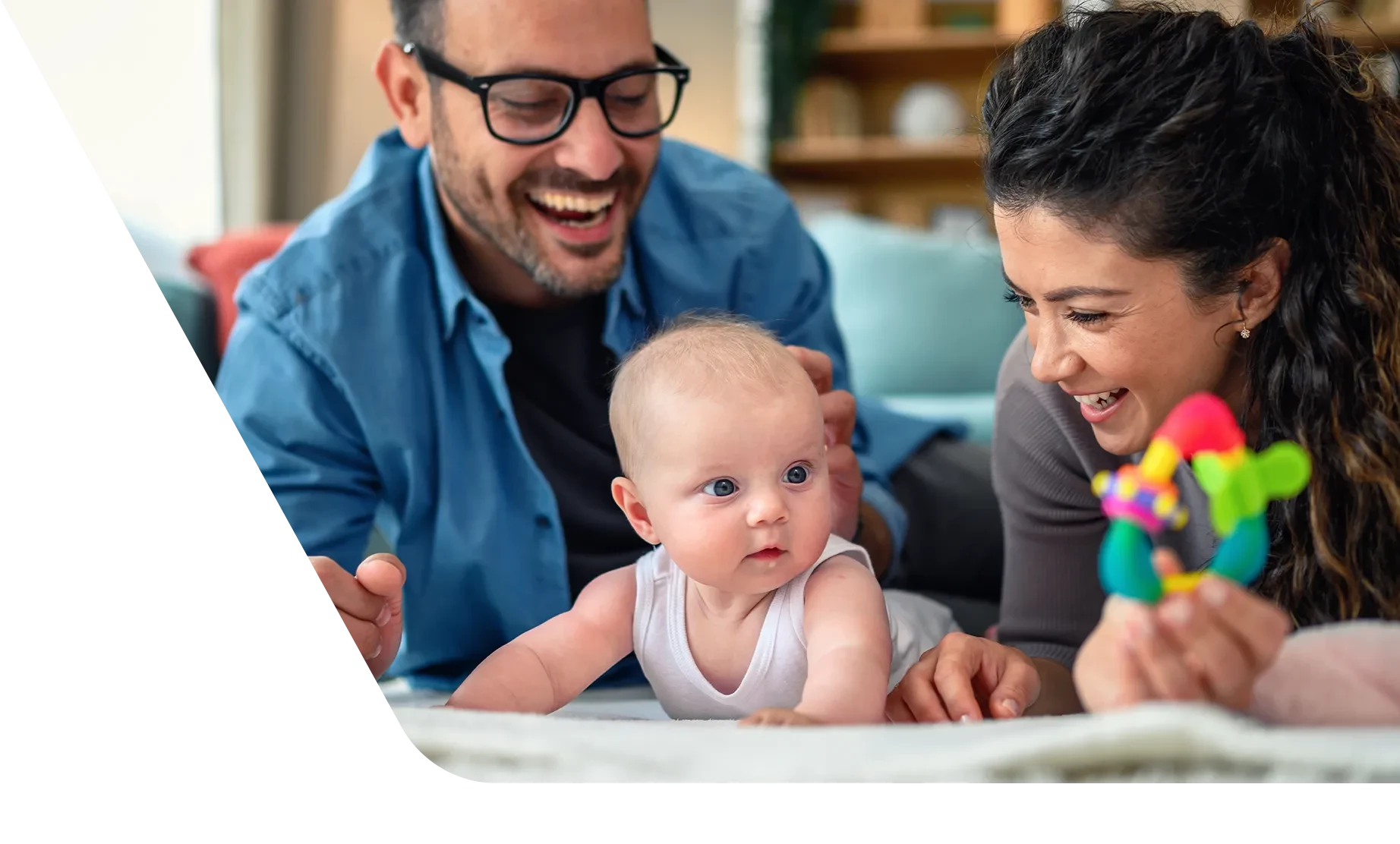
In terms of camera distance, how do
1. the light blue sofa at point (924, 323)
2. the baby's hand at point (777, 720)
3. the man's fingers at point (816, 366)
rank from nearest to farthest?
the baby's hand at point (777, 720) → the man's fingers at point (816, 366) → the light blue sofa at point (924, 323)

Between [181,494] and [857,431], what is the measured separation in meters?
1.13

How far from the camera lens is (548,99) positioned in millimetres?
1343

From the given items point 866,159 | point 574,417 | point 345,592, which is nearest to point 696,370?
point 345,592

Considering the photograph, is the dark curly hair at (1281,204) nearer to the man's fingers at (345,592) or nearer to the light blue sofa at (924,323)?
the man's fingers at (345,592)

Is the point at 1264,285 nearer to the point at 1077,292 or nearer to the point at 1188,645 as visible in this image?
the point at 1077,292

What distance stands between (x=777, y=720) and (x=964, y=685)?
177 millimetres

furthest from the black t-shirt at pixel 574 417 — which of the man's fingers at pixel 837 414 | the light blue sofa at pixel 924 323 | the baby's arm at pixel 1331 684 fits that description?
the light blue sofa at pixel 924 323

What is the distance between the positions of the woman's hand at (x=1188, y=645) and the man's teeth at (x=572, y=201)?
3.11ft

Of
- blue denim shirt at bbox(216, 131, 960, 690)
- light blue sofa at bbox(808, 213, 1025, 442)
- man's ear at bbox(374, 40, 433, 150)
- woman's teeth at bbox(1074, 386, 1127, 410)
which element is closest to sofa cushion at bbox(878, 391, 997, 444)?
light blue sofa at bbox(808, 213, 1025, 442)

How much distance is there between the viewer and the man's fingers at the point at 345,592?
884 millimetres

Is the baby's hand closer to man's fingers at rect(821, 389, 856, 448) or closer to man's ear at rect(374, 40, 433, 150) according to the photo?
man's fingers at rect(821, 389, 856, 448)

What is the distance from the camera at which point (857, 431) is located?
1.67m

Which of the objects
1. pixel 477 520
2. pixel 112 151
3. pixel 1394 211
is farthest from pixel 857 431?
pixel 112 151
